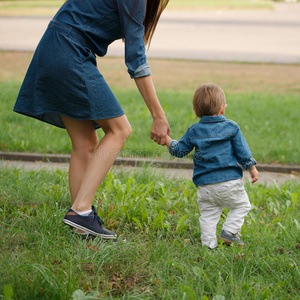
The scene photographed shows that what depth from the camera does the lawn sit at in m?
5.48

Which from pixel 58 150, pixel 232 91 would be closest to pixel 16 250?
pixel 58 150

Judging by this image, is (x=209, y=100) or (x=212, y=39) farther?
(x=212, y=39)

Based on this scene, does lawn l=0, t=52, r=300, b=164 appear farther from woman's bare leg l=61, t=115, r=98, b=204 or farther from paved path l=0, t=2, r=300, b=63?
woman's bare leg l=61, t=115, r=98, b=204

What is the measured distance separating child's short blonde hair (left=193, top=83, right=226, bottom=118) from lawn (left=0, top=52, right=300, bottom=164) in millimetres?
2159

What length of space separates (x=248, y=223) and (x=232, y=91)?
5602mm

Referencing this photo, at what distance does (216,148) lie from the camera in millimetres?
2904

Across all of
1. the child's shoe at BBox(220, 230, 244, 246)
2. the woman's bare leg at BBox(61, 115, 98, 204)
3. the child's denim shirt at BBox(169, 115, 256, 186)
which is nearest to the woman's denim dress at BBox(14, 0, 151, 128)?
the woman's bare leg at BBox(61, 115, 98, 204)

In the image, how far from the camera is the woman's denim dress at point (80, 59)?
2701 millimetres

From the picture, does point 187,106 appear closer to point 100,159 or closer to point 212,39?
point 100,159

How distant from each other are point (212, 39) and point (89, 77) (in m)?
15.3

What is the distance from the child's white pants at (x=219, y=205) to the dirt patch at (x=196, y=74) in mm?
6102

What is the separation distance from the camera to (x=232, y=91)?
878 centimetres

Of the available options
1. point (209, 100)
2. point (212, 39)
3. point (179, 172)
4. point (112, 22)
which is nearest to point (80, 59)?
point (112, 22)

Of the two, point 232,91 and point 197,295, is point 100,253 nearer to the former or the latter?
point 197,295
